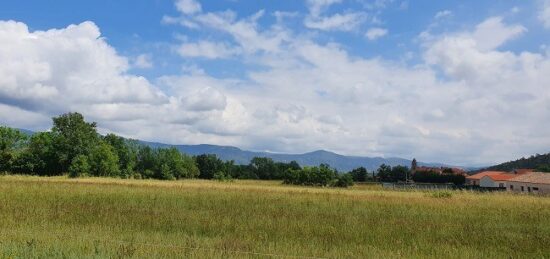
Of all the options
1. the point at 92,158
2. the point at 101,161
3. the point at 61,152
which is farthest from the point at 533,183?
the point at 61,152

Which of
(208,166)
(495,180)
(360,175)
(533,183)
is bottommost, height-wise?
(533,183)

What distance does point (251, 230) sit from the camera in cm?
1328

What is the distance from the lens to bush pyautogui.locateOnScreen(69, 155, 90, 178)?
79.6m

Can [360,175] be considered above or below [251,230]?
above

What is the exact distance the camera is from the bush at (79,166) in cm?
7962

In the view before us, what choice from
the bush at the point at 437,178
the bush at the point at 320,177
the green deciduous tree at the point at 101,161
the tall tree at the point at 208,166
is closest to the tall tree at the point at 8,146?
the green deciduous tree at the point at 101,161

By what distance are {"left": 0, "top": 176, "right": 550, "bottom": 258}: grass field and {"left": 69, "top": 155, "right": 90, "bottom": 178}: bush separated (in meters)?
62.1

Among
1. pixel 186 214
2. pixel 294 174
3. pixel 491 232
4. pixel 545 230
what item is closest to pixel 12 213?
pixel 186 214

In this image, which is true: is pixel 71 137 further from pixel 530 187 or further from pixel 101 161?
pixel 530 187

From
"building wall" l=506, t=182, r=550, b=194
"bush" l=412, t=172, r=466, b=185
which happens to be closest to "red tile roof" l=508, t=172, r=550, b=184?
"building wall" l=506, t=182, r=550, b=194

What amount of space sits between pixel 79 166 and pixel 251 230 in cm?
7509

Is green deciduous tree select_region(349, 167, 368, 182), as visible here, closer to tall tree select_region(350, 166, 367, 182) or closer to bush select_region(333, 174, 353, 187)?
tall tree select_region(350, 166, 367, 182)

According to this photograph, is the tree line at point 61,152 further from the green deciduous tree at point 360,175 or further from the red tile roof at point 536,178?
the green deciduous tree at point 360,175

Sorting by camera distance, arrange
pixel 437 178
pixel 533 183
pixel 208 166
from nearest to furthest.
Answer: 1. pixel 533 183
2. pixel 208 166
3. pixel 437 178
